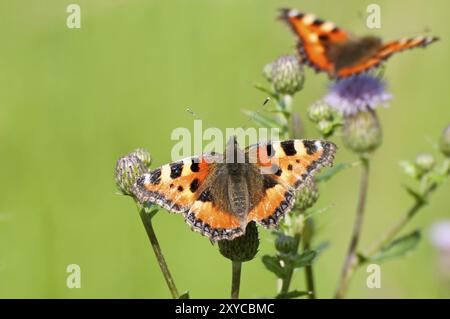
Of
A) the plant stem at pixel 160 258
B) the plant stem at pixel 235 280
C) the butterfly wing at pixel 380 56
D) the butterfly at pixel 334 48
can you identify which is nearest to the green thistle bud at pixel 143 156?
the plant stem at pixel 160 258

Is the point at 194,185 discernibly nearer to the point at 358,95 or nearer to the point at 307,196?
the point at 307,196

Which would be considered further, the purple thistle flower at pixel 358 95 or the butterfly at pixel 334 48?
the purple thistle flower at pixel 358 95

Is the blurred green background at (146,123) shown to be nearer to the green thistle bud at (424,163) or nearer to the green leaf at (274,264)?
the green thistle bud at (424,163)

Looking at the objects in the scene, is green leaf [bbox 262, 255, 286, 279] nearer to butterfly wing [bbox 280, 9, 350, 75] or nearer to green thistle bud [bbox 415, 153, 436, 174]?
green thistle bud [bbox 415, 153, 436, 174]

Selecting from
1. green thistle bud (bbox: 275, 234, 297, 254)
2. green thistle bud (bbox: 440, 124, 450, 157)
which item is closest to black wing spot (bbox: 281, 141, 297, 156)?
green thistle bud (bbox: 275, 234, 297, 254)

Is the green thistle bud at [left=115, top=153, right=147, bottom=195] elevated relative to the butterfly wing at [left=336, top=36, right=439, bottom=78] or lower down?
lower down
